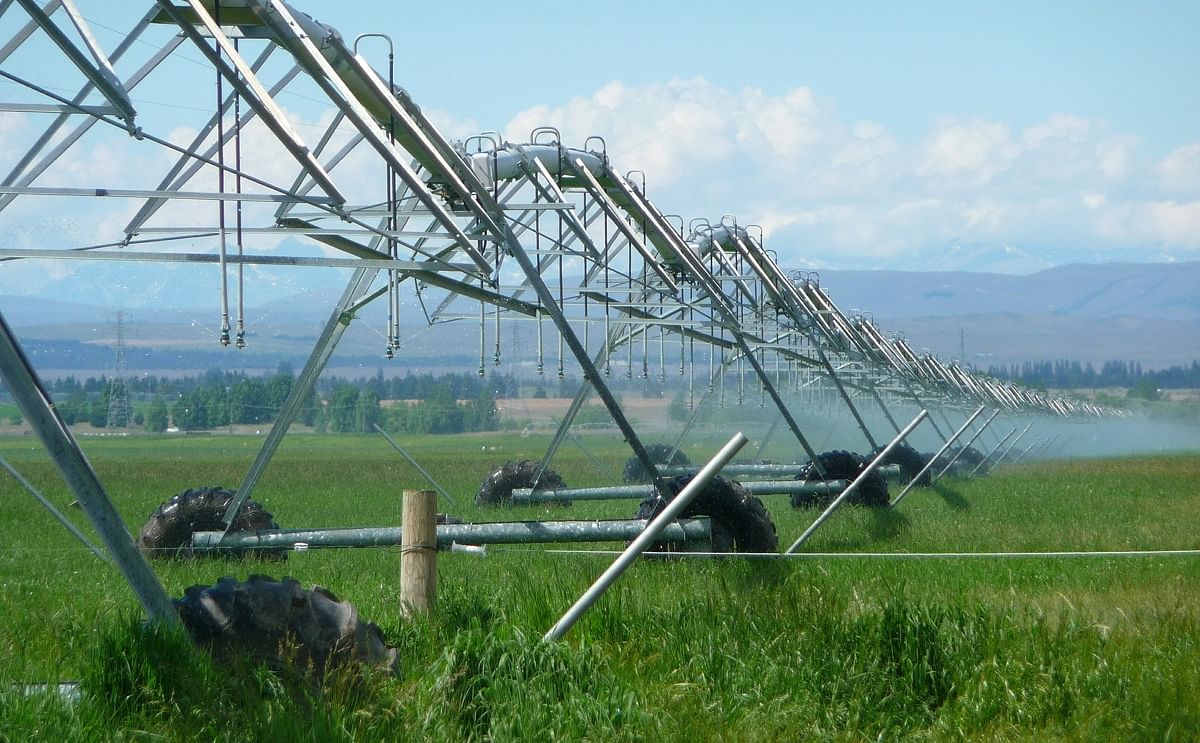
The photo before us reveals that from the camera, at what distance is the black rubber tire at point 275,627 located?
5.62 m

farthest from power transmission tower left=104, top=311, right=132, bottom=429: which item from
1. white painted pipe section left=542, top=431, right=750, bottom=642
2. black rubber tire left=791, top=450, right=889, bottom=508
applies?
white painted pipe section left=542, top=431, right=750, bottom=642

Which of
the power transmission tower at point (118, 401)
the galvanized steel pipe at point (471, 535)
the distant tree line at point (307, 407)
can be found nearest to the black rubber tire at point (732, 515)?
the galvanized steel pipe at point (471, 535)

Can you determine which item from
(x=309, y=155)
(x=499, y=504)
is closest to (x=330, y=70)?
(x=309, y=155)

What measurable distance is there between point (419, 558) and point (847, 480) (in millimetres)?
13104

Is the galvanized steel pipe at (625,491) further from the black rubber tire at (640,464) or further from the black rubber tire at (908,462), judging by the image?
the black rubber tire at (908,462)

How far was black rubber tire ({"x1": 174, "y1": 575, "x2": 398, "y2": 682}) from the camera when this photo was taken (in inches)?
221

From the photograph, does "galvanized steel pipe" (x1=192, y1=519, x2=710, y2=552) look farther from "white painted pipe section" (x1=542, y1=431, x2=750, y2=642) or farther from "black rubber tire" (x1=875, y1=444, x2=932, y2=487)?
"black rubber tire" (x1=875, y1=444, x2=932, y2=487)

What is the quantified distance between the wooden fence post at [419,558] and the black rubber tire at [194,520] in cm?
463

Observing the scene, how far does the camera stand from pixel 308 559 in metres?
11.2

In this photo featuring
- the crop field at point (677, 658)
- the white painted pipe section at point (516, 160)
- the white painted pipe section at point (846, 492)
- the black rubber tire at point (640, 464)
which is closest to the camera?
the crop field at point (677, 658)

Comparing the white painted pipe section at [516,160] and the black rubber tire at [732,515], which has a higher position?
the white painted pipe section at [516,160]

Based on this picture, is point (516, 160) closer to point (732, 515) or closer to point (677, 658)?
point (732, 515)

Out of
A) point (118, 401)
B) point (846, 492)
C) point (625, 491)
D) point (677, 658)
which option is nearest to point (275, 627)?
point (677, 658)

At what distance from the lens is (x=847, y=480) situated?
62.8 feet
